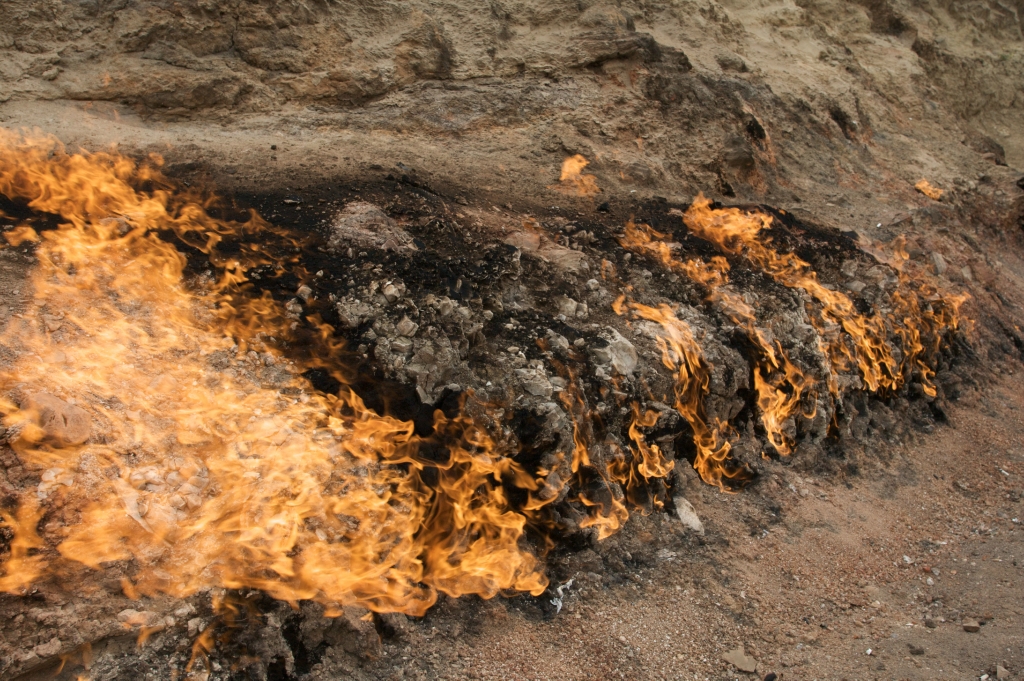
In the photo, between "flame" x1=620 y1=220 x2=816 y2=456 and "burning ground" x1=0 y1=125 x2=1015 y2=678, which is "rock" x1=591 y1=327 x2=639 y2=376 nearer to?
"burning ground" x1=0 y1=125 x2=1015 y2=678

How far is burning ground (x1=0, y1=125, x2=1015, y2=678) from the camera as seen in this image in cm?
361

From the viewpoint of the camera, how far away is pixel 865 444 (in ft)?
23.2

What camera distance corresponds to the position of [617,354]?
18.7 ft

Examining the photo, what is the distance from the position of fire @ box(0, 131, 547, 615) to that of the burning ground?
2 centimetres

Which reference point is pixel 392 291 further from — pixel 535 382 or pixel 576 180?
pixel 576 180

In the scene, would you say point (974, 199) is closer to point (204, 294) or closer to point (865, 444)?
point (865, 444)

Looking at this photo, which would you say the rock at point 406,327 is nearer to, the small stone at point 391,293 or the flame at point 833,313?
the small stone at point 391,293

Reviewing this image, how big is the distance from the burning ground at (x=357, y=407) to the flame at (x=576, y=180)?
0.06 metres

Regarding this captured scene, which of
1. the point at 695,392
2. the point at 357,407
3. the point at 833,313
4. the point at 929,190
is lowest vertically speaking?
the point at 695,392

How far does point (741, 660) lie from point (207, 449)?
3.76m

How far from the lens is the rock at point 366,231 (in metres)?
5.66

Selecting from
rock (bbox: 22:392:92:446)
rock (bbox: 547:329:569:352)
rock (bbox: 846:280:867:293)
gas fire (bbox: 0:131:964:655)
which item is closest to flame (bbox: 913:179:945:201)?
rock (bbox: 846:280:867:293)

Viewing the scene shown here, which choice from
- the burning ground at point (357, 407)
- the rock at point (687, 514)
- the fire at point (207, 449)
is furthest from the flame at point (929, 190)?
the fire at point (207, 449)

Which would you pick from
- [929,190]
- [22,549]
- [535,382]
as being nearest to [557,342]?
[535,382]
